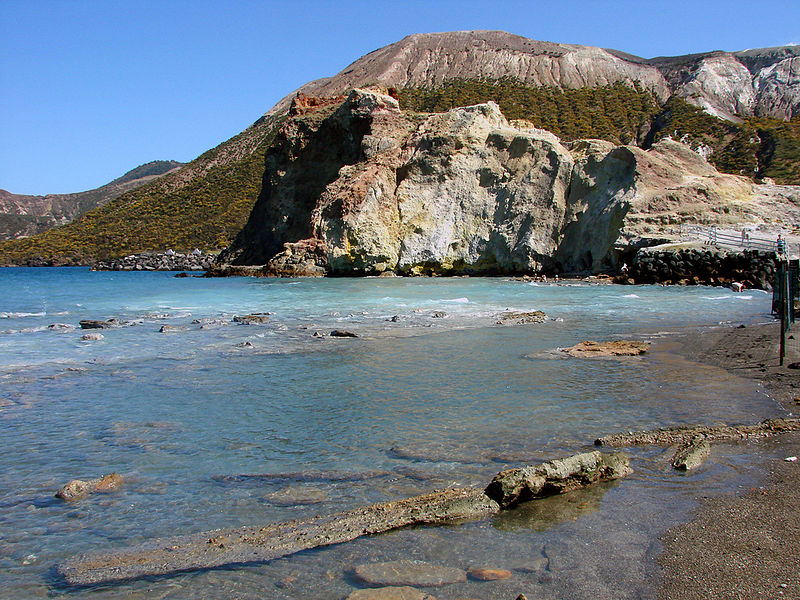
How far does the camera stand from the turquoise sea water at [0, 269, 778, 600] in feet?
12.6

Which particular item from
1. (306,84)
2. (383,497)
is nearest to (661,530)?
(383,497)

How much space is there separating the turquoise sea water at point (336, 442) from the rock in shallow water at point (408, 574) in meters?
0.09

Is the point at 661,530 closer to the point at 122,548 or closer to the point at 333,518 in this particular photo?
the point at 333,518

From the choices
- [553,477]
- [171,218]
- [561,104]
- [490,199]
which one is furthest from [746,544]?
[561,104]

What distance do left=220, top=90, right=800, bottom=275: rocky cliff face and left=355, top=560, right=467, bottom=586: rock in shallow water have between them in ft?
120

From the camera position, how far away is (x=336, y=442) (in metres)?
6.47

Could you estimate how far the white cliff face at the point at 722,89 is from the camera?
325ft

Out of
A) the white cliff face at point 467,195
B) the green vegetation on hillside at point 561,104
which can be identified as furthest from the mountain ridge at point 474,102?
the white cliff face at point 467,195

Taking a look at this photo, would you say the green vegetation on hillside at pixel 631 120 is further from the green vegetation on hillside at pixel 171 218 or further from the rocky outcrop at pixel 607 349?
the rocky outcrop at pixel 607 349

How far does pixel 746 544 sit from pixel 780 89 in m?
131

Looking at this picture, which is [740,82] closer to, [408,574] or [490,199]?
[490,199]

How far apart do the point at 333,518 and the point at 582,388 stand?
5.49 meters

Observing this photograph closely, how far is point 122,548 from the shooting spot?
13.6 ft

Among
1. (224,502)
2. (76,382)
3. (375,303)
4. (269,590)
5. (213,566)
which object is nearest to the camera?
(269,590)
